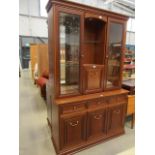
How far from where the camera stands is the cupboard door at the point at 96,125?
7.30ft

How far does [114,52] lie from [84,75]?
0.80m

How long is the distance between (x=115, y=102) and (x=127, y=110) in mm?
452

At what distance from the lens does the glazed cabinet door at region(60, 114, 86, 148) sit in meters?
2.01

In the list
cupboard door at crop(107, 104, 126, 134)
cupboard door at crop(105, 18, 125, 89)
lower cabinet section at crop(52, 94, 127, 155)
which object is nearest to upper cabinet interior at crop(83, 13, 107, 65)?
cupboard door at crop(105, 18, 125, 89)

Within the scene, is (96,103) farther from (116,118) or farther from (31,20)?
(31,20)

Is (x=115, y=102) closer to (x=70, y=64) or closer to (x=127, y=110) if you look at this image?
(x=127, y=110)

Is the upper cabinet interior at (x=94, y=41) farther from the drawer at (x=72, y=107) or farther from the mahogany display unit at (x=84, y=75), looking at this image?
the drawer at (x=72, y=107)

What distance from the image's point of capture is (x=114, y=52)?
8.36 feet

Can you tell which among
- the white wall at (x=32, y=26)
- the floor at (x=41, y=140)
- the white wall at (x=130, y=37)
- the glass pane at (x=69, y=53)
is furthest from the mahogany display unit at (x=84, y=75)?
the white wall at (x=130, y=37)

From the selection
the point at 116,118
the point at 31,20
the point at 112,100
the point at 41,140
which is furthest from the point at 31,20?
the point at 116,118

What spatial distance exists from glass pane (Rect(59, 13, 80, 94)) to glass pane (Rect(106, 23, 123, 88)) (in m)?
0.65
